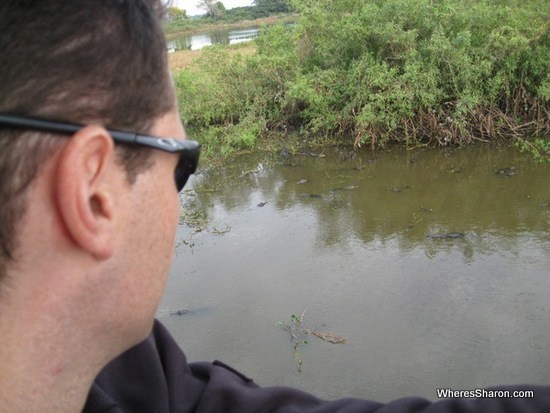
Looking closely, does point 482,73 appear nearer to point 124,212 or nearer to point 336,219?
point 336,219

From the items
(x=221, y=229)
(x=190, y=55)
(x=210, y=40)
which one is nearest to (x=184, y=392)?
(x=221, y=229)

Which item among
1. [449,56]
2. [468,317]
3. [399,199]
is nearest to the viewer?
[468,317]

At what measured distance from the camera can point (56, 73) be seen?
2.24 ft

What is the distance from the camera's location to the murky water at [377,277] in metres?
3.13

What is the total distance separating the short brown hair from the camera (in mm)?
667

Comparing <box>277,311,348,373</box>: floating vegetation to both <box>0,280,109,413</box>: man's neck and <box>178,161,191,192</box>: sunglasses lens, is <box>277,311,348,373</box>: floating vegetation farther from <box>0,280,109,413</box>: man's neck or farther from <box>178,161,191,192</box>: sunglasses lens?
A: <box>0,280,109,413</box>: man's neck

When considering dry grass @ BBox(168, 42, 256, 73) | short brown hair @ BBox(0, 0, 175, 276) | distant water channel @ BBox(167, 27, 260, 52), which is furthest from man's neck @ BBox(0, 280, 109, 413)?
distant water channel @ BBox(167, 27, 260, 52)

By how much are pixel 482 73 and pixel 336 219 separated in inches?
147

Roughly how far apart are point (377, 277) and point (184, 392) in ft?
9.90

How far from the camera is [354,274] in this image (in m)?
4.13

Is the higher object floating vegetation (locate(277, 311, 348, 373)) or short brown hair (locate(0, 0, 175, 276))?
short brown hair (locate(0, 0, 175, 276))

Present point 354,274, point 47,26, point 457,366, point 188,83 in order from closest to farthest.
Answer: point 47,26
point 457,366
point 354,274
point 188,83

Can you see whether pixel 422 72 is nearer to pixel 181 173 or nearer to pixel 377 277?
pixel 377 277

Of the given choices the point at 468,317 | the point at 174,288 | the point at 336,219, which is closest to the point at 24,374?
the point at 468,317
